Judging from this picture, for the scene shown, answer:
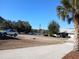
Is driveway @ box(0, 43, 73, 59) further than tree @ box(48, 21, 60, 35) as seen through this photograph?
No

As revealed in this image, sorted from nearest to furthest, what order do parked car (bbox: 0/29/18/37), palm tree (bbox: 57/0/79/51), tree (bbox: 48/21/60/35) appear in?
palm tree (bbox: 57/0/79/51), parked car (bbox: 0/29/18/37), tree (bbox: 48/21/60/35)

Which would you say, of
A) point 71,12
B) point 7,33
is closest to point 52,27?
point 7,33

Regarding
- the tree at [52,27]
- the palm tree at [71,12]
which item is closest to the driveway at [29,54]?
the palm tree at [71,12]

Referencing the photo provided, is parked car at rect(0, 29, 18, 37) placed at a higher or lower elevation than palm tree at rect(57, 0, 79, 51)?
lower

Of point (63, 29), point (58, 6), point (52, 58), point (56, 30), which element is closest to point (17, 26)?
point (56, 30)

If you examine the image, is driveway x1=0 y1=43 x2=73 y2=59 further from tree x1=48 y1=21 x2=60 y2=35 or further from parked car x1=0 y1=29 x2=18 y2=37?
tree x1=48 y1=21 x2=60 y2=35

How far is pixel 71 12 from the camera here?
25.5 metres

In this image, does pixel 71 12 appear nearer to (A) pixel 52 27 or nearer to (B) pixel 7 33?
(B) pixel 7 33

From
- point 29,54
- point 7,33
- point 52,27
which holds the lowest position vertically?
point 29,54

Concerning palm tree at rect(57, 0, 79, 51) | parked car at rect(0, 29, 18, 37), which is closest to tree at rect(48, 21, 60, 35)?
parked car at rect(0, 29, 18, 37)

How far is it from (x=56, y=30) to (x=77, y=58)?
271 feet

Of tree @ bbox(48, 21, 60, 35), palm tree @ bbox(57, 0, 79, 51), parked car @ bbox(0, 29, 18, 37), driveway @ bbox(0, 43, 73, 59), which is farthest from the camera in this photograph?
tree @ bbox(48, 21, 60, 35)

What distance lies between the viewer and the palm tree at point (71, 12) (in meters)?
24.3

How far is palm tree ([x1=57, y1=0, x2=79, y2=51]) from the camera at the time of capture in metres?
24.3
